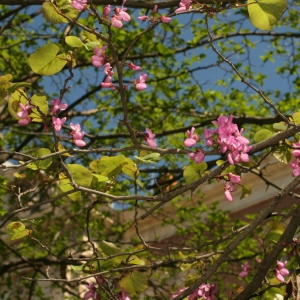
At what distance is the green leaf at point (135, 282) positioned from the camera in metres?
3.70

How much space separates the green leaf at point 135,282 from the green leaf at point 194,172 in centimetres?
63

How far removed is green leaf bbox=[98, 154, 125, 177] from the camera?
3.29 m

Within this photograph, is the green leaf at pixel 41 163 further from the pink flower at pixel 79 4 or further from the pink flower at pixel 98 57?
the pink flower at pixel 79 4

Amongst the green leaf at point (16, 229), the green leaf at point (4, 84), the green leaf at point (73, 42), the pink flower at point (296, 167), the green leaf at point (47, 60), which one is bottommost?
the green leaf at point (16, 229)

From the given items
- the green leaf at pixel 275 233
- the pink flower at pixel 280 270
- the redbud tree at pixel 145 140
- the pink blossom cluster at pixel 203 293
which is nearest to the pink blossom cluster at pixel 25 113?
the redbud tree at pixel 145 140

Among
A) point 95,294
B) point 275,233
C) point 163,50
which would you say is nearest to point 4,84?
point 95,294

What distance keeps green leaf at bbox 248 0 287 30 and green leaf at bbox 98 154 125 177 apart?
3.06ft

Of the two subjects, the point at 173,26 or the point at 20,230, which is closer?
the point at 20,230

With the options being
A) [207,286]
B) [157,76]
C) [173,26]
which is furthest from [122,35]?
[207,286]

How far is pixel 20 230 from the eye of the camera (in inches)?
Result: 138

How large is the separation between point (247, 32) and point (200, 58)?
71 cm

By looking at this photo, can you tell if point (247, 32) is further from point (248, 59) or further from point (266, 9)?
point (266, 9)

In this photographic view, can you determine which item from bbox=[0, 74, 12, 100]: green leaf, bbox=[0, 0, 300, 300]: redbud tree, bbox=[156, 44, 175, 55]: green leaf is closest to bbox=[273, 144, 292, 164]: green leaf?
bbox=[0, 0, 300, 300]: redbud tree

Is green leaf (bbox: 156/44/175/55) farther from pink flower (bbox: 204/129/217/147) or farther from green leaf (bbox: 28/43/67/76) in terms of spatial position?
pink flower (bbox: 204/129/217/147)
